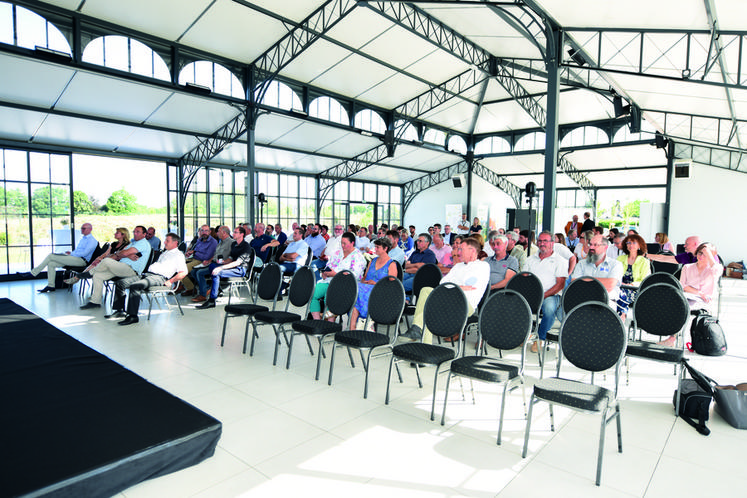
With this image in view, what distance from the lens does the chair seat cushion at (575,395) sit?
7.93ft

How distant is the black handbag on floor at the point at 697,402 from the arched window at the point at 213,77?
9.89 m

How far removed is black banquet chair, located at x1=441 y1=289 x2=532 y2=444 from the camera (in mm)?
2969

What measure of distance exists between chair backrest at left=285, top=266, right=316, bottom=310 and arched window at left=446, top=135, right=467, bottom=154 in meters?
13.9

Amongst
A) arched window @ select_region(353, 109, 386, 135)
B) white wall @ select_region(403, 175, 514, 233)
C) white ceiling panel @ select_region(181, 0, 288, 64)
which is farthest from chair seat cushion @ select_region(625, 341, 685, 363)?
white wall @ select_region(403, 175, 514, 233)

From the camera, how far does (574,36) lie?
23.9ft

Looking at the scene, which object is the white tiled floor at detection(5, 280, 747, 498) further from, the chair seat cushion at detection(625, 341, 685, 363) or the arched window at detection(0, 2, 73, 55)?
the arched window at detection(0, 2, 73, 55)

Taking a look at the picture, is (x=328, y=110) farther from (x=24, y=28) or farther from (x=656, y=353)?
(x=656, y=353)

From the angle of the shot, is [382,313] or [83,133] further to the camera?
[83,133]

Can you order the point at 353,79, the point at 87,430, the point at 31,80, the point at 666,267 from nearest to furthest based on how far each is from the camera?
the point at 87,430, the point at 666,267, the point at 31,80, the point at 353,79

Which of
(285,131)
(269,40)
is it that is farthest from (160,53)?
(285,131)

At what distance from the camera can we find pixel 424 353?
10.8ft

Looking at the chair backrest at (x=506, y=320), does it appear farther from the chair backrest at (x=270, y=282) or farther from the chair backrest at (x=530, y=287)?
the chair backrest at (x=270, y=282)

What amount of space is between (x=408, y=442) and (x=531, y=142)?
54.1 ft

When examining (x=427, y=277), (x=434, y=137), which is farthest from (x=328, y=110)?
(x=427, y=277)
